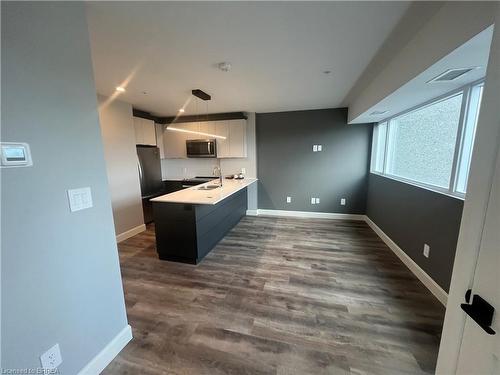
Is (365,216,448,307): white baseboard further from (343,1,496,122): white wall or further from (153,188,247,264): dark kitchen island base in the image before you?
(153,188,247,264): dark kitchen island base

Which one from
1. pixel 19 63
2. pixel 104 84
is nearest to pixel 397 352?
pixel 19 63

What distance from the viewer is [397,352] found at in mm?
1531

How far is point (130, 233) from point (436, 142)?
4813 mm

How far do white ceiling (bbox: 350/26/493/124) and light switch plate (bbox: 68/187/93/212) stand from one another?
2368 mm

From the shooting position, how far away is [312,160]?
15.1ft

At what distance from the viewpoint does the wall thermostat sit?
3.04 feet

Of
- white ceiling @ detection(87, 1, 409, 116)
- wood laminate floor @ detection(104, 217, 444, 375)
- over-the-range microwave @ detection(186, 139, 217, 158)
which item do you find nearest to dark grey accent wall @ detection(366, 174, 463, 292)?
wood laminate floor @ detection(104, 217, 444, 375)

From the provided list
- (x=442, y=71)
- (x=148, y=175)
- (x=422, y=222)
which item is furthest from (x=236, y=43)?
(x=148, y=175)

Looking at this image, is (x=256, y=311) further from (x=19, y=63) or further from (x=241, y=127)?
(x=241, y=127)

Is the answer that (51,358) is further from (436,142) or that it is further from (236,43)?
(436,142)

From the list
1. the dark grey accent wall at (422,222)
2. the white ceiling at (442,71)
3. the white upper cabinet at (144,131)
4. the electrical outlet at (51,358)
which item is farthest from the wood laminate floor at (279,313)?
the white upper cabinet at (144,131)

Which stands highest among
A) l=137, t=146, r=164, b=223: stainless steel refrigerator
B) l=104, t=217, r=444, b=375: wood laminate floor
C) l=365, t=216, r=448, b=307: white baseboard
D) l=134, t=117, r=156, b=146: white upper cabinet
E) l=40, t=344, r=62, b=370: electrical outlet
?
l=134, t=117, r=156, b=146: white upper cabinet

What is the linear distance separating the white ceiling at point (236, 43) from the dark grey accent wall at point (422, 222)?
1666mm

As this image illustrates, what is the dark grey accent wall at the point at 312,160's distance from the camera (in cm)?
435
